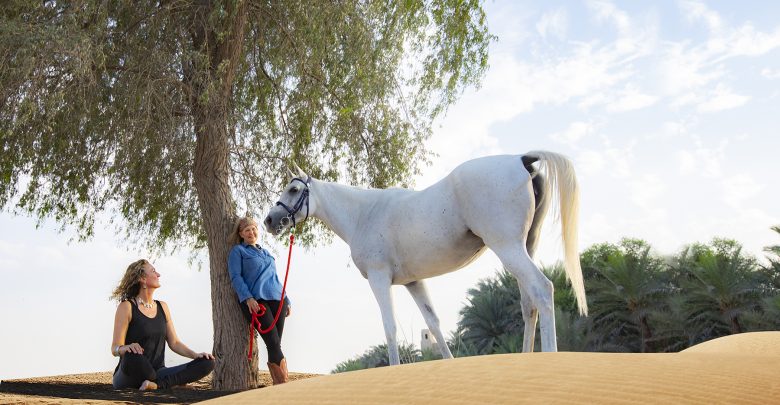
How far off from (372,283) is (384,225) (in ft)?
1.60

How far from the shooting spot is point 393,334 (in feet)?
19.3

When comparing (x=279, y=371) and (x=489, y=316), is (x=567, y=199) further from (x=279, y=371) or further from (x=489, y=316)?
(x=489, y=316)

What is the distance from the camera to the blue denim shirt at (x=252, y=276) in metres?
6.77

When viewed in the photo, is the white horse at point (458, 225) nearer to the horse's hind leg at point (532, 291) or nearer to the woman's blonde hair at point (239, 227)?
the horse's hind leg at point (532, 291)

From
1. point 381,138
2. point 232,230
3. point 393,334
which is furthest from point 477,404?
point 381,138

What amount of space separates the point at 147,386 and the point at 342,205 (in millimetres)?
2201

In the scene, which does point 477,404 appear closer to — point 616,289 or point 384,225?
point 384,225

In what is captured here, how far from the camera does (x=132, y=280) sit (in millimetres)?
5801

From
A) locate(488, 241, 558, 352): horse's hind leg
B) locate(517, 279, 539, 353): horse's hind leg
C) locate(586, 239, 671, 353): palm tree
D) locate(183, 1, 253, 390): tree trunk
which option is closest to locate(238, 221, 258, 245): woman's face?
locate(183, 1, 253, 390): tree trunk

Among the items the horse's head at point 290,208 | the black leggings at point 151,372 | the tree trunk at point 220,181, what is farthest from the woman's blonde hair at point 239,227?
the black leggings at point 151,372

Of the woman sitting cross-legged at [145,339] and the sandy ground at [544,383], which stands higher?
the woman sitting cross-legged at [145,339]

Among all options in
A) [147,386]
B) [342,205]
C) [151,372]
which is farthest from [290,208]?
[147,386]

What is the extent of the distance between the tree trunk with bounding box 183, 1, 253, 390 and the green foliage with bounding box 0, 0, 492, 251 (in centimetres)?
3

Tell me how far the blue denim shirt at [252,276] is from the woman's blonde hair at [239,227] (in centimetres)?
27
